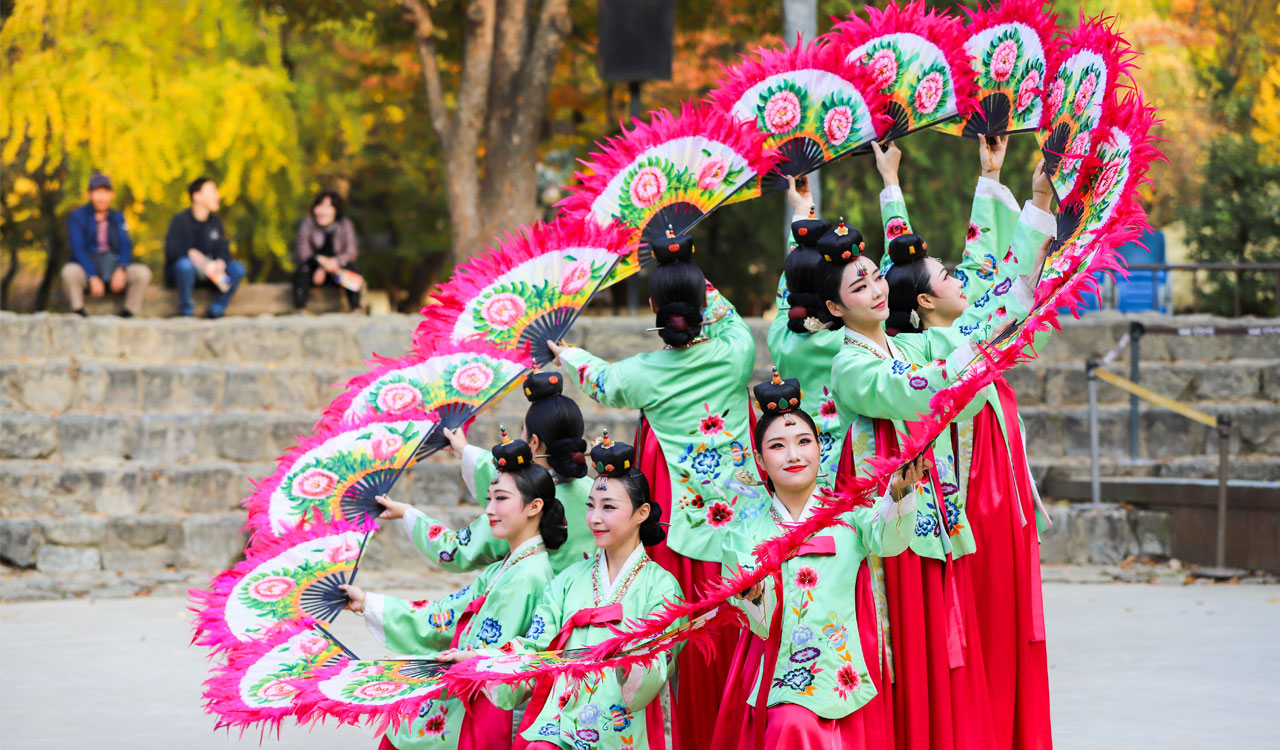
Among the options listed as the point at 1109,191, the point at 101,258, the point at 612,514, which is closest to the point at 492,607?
the point at 612,514

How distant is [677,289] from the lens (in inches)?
165

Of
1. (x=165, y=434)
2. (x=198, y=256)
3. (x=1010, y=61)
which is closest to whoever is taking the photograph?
(x=1010, y=61)

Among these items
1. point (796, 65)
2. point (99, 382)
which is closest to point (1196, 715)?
point (796, 65)

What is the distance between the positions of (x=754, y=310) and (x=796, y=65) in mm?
12956

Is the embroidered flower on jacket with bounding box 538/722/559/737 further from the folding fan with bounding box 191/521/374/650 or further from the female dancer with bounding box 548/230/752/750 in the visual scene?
the folding fan with bounding box 191/521/374/650

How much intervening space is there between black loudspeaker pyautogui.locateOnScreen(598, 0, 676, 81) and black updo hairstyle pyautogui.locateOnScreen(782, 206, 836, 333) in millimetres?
7757

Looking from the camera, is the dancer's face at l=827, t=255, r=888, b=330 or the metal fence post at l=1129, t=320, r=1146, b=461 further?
the metal fence post at l=1129, t=320, r=1146, b=461

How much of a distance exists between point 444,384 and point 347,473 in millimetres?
420

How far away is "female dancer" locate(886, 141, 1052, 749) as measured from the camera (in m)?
4.05

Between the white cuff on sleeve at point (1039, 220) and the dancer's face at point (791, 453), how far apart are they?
803 mm

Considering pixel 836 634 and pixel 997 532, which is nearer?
pixel 836 634

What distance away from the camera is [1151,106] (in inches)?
145

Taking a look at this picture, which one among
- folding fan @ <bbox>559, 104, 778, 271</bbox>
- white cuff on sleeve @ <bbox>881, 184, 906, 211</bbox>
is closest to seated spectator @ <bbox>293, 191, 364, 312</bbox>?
folding fan @ <bbox>559, 104, 778, 271</bbox>

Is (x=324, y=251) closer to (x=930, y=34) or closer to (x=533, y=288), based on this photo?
(x=533, y=288)
